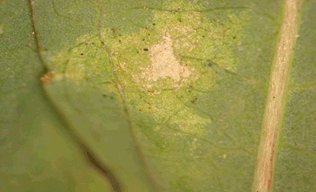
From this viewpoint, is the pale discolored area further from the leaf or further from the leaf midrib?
the leaf midrib

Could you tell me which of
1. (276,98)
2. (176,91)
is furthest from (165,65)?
(276,98)

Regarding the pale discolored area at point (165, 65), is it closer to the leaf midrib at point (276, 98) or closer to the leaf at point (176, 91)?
the leaf at point (176, 91)

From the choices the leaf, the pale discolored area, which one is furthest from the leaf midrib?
the pale discolored area

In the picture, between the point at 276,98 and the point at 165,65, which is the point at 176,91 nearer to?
the point at 165,65

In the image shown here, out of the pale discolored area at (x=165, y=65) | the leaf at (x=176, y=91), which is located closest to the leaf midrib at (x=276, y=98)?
the leaf at (x=176, y=91)

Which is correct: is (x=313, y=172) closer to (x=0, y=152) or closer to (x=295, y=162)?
(x=295, y=162)

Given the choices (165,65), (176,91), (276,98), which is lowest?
(276,98)

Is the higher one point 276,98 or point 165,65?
point 165,65

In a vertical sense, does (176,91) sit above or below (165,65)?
below

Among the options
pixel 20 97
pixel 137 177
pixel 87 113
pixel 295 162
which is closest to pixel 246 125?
pixel 295 162
